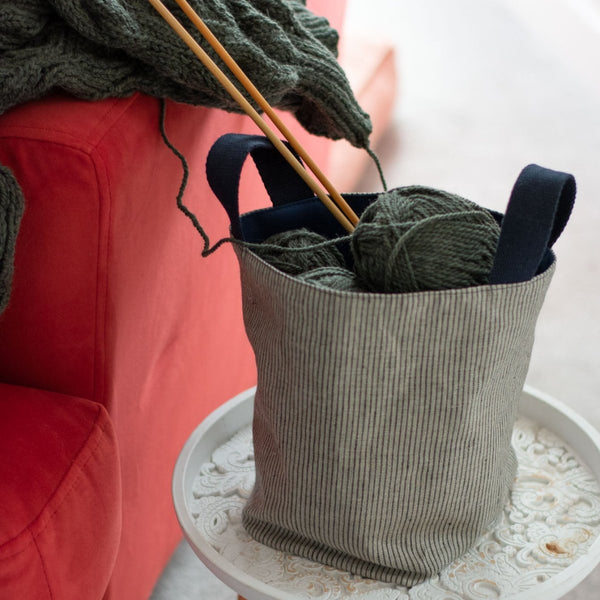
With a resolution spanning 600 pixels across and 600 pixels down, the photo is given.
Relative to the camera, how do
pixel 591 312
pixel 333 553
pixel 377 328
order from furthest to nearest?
pixel 591 312 → pixel 333 553 → pixel 377 328

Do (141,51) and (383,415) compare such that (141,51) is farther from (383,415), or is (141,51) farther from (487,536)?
(487,536)

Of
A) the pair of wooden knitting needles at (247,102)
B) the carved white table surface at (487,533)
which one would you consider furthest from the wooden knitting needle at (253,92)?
the carved white table surface at (487,533)

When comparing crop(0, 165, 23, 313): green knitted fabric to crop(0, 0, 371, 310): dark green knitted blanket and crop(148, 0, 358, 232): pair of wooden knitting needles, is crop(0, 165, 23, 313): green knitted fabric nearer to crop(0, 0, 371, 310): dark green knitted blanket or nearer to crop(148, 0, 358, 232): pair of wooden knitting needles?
crop(0, 0, 371, 310): dark green knitted blanket

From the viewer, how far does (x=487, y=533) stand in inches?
28.3

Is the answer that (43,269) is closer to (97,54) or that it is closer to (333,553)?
(97,54)

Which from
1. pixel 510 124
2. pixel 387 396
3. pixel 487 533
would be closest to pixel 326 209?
pixel 387 396

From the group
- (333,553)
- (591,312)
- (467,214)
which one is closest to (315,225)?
(467,214)

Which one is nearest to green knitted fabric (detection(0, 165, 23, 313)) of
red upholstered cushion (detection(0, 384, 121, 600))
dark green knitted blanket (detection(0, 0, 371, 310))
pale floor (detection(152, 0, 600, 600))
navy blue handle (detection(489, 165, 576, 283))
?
dark green knitted blanket (detection(0, 0, 371, 310))

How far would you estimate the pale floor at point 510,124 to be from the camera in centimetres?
155

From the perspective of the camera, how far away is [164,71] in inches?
29.5

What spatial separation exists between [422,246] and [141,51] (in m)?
0.31

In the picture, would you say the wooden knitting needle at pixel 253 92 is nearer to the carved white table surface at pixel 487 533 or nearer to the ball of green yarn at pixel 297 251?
the ball of green yarn at pixel 297 251

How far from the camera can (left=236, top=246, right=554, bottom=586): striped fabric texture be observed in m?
0.59

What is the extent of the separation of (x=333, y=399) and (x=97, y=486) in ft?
0.77
